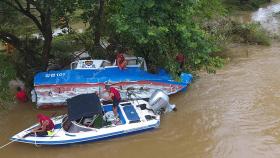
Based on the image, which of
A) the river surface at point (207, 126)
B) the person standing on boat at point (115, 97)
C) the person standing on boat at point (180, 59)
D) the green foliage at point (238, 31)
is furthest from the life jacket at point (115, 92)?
the green foliage at point (238, 31)

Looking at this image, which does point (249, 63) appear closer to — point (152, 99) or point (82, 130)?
point (152, 99)

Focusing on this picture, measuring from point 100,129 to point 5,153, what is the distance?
3.52 m

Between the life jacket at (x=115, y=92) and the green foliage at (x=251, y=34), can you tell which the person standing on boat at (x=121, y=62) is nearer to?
→ the life jacket at (x=115, y=92)

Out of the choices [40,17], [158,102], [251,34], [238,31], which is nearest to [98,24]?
[40,17]

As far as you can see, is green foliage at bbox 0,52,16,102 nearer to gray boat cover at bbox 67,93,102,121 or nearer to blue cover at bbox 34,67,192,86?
blue cover at bbox 34,67,192,86

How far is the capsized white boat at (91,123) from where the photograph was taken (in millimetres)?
14242

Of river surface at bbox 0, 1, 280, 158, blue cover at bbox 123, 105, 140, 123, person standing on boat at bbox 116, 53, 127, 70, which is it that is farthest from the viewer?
person standing on boat at bbox 116, 53, 127, 70

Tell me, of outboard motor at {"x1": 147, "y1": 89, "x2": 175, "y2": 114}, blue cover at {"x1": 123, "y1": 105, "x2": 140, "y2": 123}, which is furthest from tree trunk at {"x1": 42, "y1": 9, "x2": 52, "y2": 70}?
outboard motor at {"x1": 147, "y1": 89, "x2": 175, "y2": 114}

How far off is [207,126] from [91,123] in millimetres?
4433

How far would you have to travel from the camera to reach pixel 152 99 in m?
16.0

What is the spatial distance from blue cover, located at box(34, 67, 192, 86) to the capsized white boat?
1764mm

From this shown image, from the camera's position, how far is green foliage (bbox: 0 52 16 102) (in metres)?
16.5

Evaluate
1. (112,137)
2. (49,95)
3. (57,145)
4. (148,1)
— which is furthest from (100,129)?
(148,1)

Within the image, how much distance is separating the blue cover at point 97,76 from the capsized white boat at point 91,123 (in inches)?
69.4
